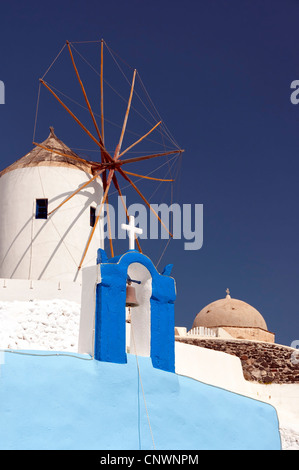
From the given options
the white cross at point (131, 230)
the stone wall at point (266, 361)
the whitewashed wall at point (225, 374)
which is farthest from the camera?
the stone wall at point (266, 361)

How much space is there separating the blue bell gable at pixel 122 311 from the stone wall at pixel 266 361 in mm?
7833

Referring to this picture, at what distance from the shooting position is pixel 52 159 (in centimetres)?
1479

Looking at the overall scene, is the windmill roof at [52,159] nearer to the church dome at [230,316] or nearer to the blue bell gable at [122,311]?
the church dome at [230,316]

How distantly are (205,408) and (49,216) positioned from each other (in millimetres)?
8581

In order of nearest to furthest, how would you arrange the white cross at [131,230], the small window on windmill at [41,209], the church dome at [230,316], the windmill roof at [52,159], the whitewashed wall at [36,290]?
the white cross at [131,230] < the whitewashed wall at [36,290] < the small window on windmill at [41,209] < the windmill roof at [52,159] < the church dome at [230,316]

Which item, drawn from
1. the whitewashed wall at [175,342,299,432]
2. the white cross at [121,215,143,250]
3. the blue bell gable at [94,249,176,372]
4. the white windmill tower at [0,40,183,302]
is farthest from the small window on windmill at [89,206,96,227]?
the blue bell gable at [94,249,176,372]

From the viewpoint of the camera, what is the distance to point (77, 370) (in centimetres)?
595

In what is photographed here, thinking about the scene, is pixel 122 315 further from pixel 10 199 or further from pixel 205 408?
pixel 10 199

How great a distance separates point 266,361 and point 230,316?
5.44 m

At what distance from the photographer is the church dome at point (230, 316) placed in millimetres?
19688

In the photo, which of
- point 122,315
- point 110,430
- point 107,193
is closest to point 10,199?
point 107,193

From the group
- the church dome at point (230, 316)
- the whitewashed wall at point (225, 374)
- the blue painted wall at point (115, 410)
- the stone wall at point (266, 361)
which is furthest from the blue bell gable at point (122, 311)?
the church dome at point (230, 316)
